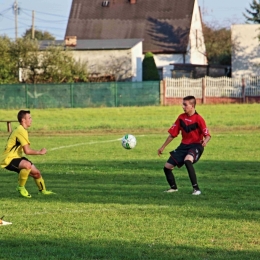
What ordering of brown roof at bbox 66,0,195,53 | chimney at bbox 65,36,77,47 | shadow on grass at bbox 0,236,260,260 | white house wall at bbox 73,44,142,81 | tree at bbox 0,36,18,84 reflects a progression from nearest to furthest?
shadow on grass at bbox 0,236,260,260 → tree at bbox 0,36,18,84 → white house wall at bbox 73,44,142,81 → chimney at bbox 65,36,77,47 → brown roof at bbox 66,0,195,53

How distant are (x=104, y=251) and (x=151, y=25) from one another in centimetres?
5649

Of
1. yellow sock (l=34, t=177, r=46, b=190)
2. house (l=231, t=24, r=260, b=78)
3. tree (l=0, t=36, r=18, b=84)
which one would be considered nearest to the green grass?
yellow sock (l=34, t=177, r=46, b=190)

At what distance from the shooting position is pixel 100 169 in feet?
53.0

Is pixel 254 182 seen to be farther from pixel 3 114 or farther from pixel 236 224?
pixel 3 114

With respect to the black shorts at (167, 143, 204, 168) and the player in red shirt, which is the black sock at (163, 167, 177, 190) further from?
the black shorts at (167, 143, 204, 168)

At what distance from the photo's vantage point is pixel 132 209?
10.0m

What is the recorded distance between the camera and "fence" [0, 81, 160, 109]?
140ft

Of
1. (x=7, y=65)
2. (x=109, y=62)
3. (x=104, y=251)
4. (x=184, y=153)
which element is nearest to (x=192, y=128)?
(x=184, y=153)

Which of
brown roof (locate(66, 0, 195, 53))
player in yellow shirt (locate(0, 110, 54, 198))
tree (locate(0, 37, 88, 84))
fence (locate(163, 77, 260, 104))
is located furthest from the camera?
brown roof (locate(66, 0, 195, 53))

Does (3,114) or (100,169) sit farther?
(3,114)

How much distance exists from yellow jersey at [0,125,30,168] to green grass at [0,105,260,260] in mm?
637

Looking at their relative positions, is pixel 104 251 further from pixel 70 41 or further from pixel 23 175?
pixel 70 41

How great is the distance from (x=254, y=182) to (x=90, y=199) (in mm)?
3739

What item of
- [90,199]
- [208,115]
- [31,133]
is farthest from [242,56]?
[90,199]
